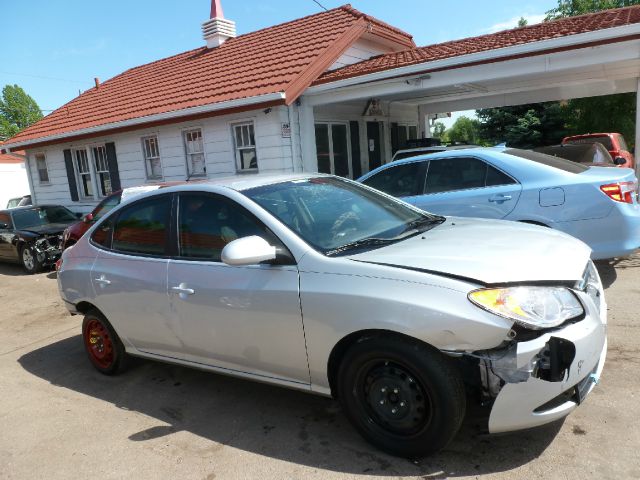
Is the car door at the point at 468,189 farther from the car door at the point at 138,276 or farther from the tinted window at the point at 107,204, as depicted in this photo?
the tinted window at the point at 107,204

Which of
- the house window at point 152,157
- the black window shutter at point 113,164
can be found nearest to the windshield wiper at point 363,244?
the house window at point 152,157

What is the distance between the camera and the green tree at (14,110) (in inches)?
2857

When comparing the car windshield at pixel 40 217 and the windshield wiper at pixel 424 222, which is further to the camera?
the car windshield at pixel 40 217

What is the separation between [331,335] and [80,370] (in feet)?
9.83

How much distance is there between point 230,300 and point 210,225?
60 centimetres

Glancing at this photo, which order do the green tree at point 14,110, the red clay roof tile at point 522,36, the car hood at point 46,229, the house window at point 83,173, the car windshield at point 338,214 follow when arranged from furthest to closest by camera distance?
the green tree at point 14,110
the house window at point 83,173
the car hood at point 46,229
the red clay roof tile at point 522,36
the car windshield at point 338,214

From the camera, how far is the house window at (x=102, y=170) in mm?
14016

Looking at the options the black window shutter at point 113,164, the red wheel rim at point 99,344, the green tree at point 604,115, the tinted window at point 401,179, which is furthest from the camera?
the green tree at point 604,115

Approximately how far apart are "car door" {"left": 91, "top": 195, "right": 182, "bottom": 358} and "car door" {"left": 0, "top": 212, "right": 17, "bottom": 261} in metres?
7.21

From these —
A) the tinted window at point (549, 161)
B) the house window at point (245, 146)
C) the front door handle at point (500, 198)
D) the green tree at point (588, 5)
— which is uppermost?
the green tree at point (588, 5)

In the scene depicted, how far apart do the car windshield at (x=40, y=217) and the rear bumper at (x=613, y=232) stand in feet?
33.5

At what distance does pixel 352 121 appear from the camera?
12266 mm

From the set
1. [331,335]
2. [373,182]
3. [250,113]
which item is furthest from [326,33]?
[331,335]

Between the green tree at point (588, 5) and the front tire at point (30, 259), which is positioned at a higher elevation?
the green tree at point (588, 5)
